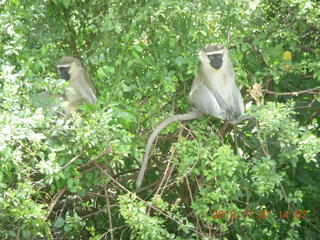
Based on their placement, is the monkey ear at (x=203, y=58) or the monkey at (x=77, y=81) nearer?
the monkey at (x=77, y=81)

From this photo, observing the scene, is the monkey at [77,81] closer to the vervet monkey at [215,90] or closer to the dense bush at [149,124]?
the dense bush at [149,124]

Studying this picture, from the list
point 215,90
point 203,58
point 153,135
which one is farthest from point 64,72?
point 215,90

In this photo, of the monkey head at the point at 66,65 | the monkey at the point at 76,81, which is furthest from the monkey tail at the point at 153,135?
the monkey head at the point at 66,65

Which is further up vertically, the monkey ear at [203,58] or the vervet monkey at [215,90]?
the monkey ear at [203,58]

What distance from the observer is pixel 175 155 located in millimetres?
5344

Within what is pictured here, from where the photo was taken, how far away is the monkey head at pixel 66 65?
6.01 m

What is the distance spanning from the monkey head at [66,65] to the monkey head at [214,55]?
138 centimetres

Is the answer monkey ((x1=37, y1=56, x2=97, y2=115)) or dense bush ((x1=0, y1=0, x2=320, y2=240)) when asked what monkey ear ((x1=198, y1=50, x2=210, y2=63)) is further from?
monkey ((x1=37, y1=56, x2=97, y2=115))

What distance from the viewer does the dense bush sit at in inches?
171

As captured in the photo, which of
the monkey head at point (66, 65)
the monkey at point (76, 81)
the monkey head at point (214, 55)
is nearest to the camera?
the monkey head at point (66, 65)

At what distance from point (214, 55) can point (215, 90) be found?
0.57 m

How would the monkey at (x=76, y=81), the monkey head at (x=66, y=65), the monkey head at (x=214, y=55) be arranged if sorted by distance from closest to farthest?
the monkey head at (x=66, y=65)
the monkey at (x=76, y=81)
the monkey head at (x=214, y=55)

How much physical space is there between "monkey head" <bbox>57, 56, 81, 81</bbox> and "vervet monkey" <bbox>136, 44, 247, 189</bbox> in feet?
4.28

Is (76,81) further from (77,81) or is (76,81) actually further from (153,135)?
(153,135)
